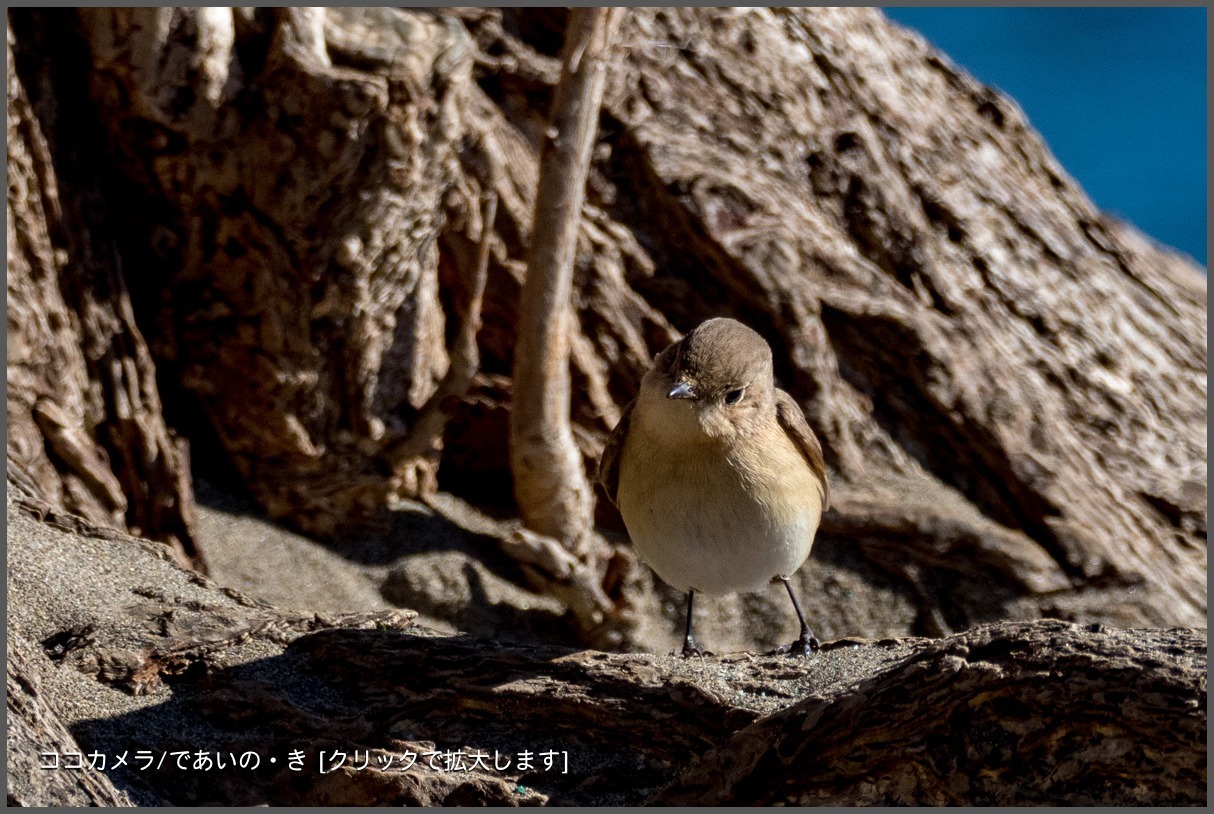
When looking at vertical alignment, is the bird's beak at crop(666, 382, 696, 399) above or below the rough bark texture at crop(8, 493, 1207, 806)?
above

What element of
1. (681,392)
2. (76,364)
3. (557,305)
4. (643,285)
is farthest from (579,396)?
(681,392)

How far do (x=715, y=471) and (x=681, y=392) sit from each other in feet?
1.18

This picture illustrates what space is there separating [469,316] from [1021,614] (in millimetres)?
3798

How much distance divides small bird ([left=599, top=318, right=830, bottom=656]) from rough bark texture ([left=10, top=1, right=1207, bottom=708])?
8.00 ft

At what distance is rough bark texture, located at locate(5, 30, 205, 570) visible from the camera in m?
5.96

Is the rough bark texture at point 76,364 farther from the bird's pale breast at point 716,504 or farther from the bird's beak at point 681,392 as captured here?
the bird's beak at point 681,392

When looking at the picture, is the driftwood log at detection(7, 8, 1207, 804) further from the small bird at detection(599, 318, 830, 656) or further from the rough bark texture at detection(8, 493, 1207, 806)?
the small bird at detection(599, 318, 830, 656)

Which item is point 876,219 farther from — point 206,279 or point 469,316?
point 206,279

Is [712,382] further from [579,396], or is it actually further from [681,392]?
[579,396]

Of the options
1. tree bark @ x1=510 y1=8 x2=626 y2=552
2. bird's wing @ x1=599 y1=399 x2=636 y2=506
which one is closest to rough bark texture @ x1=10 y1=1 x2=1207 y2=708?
tree bark @ x1=510 y1=8 x2=626 y2=552

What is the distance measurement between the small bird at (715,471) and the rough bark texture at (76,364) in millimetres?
2938

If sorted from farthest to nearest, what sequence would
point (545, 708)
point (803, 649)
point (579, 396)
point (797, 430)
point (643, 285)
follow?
1. point (643, 285)
2. point (579, 396)
3. point (797, 430)
4. point (803, 649)
5. point (545, 708)

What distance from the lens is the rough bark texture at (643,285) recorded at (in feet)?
20.5

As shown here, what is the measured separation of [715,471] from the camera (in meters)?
4.55
